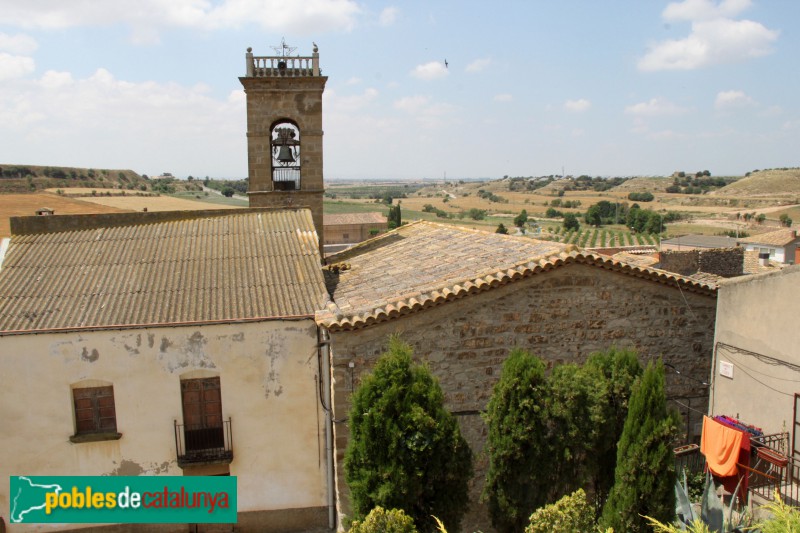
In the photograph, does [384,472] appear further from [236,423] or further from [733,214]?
[733,214]

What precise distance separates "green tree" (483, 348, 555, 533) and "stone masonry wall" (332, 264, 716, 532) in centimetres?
149

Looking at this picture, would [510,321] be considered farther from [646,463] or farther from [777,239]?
[777,239]

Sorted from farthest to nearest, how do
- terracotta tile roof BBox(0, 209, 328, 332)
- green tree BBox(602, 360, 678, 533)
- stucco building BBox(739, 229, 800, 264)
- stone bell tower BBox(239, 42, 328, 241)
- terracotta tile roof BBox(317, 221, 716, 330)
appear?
stucco building BBox(739, 229, 800, 264) → stone bell tower BBox(239, 42, 328, 241) → terracotta tile roof BBox(0, 209, 328, 332) → terracotta tile roof BBox(317, 221, 716, 330) → green tree BBox(602, 360, 678, 533)

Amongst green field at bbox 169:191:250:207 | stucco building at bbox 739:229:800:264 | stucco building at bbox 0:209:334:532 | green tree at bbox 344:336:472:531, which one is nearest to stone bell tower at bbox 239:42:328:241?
stucco building at bbox 0:209:334:532

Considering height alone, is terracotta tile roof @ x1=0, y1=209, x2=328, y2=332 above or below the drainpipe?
above

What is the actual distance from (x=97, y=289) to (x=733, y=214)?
92695 mm

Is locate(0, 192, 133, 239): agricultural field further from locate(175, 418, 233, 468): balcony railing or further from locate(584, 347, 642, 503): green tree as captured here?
locate(584, 347, 642, 503): green tree

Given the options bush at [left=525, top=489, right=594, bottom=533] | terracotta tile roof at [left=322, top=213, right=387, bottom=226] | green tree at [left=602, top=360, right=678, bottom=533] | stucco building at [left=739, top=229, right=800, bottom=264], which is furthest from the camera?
terracotta tile roof at [left=322, top=213, right=387, bottom=226]

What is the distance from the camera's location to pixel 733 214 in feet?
283

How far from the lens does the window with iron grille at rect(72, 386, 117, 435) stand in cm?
927

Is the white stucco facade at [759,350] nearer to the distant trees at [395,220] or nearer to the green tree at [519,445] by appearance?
the green tree at [519,445]

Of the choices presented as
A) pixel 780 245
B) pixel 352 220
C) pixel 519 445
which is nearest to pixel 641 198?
pixel 352 220

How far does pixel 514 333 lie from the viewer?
29.0 ft

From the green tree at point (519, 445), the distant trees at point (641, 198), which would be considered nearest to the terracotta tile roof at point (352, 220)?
the green tree at point (519, 445)
